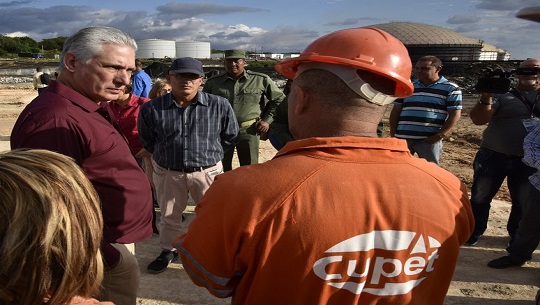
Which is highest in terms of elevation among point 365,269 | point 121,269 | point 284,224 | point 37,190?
point 37,190

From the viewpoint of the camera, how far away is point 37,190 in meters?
1.08

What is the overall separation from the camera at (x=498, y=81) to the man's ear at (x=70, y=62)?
11.1ft

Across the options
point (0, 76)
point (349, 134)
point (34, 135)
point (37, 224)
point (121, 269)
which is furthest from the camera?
point (0, 76)

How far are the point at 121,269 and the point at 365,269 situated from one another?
1479mm

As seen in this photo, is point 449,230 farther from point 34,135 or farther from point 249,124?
point 249,124

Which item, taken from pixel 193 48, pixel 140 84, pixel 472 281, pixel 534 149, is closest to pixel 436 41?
pixel 193 48

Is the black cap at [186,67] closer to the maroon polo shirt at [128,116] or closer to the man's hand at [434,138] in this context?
the maroon polo shirt at [128,116]

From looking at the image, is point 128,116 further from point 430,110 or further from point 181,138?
point 430,110

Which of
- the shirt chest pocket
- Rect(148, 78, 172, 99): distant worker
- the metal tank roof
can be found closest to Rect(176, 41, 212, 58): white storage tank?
the metal tank roof

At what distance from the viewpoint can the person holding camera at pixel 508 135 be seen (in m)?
4.05

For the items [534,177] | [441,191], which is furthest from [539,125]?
[441,191]

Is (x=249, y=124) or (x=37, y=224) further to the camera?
(x=249, y=124)

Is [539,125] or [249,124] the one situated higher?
[539,125]

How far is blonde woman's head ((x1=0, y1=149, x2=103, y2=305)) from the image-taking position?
1.03 metres
